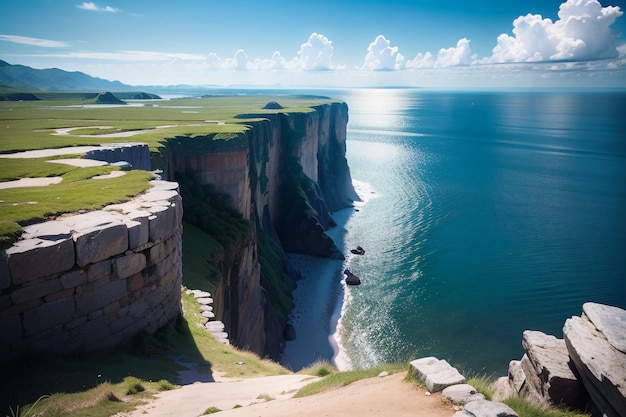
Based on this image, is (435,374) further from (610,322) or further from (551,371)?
(610,322)

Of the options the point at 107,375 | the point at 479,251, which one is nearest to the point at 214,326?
the point at 107,375

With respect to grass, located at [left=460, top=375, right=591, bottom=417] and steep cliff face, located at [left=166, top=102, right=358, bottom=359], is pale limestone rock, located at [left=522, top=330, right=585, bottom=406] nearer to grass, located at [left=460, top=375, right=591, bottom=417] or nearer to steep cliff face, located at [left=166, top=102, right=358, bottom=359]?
grass, located at [left=460, top=375, right=591, bottom=417]

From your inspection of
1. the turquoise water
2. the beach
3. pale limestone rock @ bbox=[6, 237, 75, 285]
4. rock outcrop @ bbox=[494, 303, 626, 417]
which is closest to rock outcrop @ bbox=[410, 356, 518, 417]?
rock outcrop @ bbox=[494, 303, 626, 417]

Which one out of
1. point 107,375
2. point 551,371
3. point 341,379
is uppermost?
point 551,371

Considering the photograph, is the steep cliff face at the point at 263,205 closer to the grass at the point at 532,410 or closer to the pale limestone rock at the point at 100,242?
the pale limestone rock at the point at 100,242

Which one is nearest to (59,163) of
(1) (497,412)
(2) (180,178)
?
(2) (180,178)

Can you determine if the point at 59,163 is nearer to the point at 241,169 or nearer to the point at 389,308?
the point at 241,169
